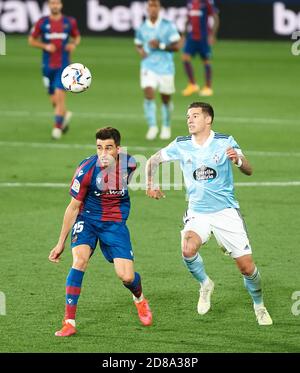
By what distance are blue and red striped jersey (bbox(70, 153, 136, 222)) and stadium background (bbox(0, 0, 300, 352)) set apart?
3.61 feet

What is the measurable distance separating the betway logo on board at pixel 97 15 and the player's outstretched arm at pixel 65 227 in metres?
26.7

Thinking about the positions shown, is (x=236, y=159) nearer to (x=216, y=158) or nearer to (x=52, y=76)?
(x=216, y=158)

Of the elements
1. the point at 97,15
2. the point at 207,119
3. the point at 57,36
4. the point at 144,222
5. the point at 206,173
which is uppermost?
the point at 207,119

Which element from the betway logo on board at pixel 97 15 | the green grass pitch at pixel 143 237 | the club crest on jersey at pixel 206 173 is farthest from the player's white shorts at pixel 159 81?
the betway logo on board at pixel 97 15

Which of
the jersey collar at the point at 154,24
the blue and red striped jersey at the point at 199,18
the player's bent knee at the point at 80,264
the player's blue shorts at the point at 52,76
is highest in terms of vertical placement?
the player's bent knee at the point at 80,264

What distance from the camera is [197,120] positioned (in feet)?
35.1

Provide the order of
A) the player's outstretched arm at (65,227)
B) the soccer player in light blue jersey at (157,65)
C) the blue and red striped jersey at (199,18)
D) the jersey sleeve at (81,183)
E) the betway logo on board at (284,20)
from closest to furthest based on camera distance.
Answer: the player's outstretched arm at (65,227) → the jersey sleeve at (81,183) → the soccer player in light blue jersey at (157,65) → the blue and red striped jersey at (199,18) → the betway logo on board at (284,20)

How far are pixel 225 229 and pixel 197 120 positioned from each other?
1.12 meters

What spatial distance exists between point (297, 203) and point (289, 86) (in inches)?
543

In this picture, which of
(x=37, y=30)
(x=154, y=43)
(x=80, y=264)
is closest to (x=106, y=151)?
(x=80, y=264)

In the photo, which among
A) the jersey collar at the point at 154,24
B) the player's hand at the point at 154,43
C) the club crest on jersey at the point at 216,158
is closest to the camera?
the club crest on jersey at the point at 216,158

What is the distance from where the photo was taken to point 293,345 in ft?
32.3

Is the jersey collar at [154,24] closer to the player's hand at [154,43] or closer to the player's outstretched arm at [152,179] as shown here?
the player's hand at [154,43]

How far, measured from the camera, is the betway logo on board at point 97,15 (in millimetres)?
36719
